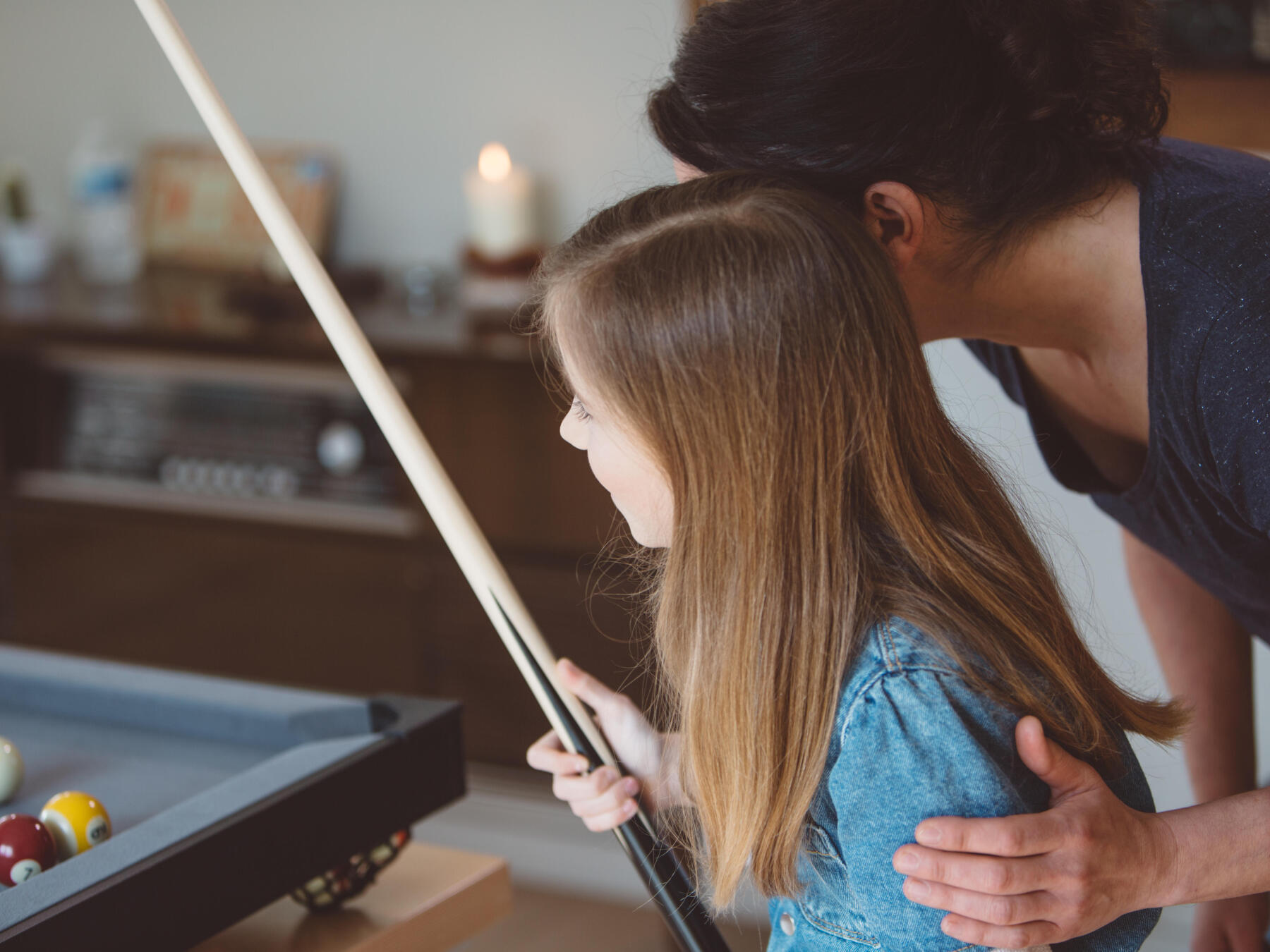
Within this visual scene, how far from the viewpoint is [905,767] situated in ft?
2.55

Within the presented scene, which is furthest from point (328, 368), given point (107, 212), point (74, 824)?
point (74, 824)

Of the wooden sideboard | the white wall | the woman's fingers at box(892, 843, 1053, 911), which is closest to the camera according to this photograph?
the woman's fingers at box(892, 843, 1053, 911)

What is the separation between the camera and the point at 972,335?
3.43 ft

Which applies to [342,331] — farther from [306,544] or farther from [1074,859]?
[306,544]

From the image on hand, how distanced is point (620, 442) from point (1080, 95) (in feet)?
1.42

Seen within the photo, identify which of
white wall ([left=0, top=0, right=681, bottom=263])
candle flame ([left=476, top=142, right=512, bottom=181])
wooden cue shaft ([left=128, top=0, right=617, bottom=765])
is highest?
white wall ([left=0, top=0, right=681, bottom=263])

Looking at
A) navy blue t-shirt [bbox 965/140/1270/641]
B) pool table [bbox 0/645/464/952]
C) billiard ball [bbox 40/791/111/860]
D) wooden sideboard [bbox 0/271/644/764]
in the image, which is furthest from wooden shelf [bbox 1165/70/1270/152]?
billiard ball [bbox 40/791/111/860]

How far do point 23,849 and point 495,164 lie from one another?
5.37 feet

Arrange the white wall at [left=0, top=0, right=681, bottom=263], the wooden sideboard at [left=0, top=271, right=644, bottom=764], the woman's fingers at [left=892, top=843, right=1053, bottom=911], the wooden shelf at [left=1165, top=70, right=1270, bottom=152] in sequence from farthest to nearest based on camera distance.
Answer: the white wall at [left=0, top=0, right=681, bottom=263], the wooden sideboard at [left=0, top=271, right=644, bottom=764], the wooden shelf at [left=1165, top=70, right=1270, bottom=152], the woman's fingers at [left=892, top=843, right=1053, bottom=911]

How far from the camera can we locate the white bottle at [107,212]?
2691mm

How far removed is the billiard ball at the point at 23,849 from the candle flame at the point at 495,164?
1.61 meters

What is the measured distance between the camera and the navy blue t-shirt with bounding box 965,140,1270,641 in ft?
2.89

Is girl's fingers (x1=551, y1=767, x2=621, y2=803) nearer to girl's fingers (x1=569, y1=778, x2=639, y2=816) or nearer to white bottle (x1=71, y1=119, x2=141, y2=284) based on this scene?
girl's fingers (x1=569, y1=778, x2=639, y2=816)

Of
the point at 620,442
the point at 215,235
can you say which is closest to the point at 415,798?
the point at 620,442
